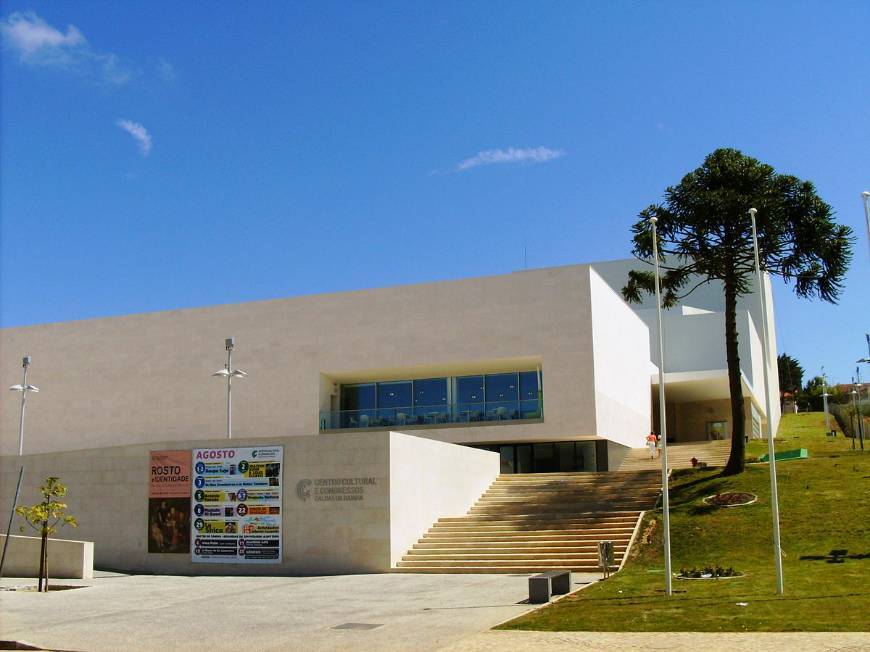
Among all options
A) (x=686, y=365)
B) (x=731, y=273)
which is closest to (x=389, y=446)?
(x=731, y=273)

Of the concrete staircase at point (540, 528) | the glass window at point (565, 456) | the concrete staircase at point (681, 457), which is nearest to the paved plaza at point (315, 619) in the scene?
the concrete staircase at point (540, 528)

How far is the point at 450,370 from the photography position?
39.5 metres

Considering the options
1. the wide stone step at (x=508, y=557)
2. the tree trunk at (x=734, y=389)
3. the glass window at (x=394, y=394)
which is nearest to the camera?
the wide stone step at (x=508, y=557)

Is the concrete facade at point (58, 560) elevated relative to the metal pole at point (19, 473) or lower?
lower

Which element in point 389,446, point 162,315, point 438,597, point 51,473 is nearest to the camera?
point 438,597

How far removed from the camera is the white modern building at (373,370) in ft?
123

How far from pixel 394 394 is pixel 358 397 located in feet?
6.35

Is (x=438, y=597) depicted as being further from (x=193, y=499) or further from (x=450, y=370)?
(x=450, y=370)

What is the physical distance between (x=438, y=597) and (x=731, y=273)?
17503mm

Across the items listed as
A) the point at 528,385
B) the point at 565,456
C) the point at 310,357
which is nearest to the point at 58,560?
the point at 310,357

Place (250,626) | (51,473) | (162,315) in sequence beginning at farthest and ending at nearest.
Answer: (162,315) < (51,473) < (250,626)

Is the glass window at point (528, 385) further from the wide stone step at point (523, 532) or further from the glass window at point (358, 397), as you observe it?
the wide stone step at point (523, 532)

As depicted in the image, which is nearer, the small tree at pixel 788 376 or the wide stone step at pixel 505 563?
the wide stone step at pixel 505 563

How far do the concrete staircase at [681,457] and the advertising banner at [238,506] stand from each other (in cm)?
1798
